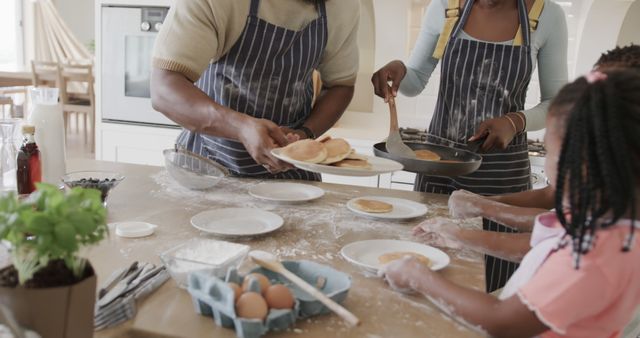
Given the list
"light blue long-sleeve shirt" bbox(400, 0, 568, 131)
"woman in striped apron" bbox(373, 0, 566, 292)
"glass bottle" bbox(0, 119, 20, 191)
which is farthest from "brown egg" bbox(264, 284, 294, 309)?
"light blue long-sleeve shirt" bbox(400, 0, 568, 131)

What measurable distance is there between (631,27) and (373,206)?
2.66 metres

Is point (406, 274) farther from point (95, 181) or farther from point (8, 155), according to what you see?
point (8, 155)

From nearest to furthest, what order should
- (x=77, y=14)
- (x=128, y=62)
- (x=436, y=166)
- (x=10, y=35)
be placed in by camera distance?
(x=436, y=166) < (x=128, y=62) < (x=10, y=35) < (x=77, y=14)

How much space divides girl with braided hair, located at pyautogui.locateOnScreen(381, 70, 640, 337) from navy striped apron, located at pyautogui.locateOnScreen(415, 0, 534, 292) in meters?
1.03

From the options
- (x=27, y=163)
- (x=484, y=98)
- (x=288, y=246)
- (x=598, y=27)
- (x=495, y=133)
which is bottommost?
(x=288, y=246)

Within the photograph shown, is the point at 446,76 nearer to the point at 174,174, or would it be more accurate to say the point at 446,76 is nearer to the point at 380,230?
the point at 380,230

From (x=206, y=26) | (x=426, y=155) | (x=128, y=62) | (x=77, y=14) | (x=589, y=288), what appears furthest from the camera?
(x=77, y=14)

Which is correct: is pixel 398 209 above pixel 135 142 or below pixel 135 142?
above

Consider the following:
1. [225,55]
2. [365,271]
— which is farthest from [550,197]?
[225,55]

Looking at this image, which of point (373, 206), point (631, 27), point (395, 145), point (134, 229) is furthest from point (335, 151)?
point (631, 27)

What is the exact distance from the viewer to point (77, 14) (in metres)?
8.06

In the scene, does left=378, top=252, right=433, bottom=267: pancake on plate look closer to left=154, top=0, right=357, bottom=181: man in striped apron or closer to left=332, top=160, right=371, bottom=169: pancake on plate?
left=332, top=160, right=371, bottom=169: pancake on plate

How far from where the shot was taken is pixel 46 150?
1511 mm

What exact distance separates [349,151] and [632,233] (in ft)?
2.79
